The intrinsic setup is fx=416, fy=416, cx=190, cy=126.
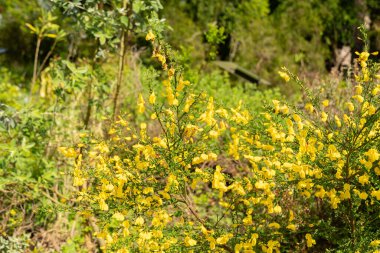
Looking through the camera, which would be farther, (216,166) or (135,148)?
(135,148)

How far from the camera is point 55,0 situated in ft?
9.68

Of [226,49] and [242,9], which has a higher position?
[242,9]

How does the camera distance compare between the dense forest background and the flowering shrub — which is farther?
the dense forest background

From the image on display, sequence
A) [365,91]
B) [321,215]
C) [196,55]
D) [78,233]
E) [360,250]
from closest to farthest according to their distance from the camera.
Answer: [365,91] → [360,250] → [321,215] → [78,233] → [196,55]

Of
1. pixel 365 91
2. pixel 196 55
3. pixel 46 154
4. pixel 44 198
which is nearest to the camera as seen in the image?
pixel 365 91

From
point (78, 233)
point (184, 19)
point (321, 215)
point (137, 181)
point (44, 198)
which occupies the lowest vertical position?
Answer: point (78, 233)

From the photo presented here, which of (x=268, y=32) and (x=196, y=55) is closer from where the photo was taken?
(x=196, y=55)

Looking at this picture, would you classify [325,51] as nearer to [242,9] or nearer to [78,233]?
[242,9]

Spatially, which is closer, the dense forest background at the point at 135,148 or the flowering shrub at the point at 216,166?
the flowering shrub at the point at 216,166

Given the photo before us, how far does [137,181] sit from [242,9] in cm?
1136

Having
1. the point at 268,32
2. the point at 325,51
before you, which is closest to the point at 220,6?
the point at 268,32

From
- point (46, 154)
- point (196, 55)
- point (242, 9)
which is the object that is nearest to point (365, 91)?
point (46, 154)

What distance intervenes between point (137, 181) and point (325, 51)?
1180cm

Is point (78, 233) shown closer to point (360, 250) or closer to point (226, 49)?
point (360, 250)
